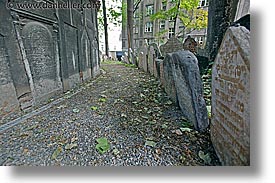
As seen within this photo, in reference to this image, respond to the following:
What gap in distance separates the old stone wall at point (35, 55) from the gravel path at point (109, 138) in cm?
43

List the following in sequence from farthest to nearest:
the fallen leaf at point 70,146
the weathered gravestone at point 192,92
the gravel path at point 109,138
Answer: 1. the weathered gravestone at point 192,92
2. the fallen leaf at point 70,146
3. the gravel path at point 109,138

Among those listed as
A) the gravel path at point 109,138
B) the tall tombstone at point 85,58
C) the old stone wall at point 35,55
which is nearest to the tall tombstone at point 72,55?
the old stone wall at point 35,55

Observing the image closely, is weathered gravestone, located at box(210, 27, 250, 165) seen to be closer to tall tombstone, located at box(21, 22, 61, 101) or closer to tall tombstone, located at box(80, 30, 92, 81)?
tall tombstone, located at box(21, 22, 61, 101)

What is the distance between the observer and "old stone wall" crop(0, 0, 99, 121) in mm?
2369

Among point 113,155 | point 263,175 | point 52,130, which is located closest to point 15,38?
point 52,130

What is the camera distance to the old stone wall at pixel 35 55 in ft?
7.77

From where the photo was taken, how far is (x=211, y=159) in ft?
4.60

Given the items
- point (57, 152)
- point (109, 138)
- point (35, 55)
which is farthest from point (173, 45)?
point (57, 152)

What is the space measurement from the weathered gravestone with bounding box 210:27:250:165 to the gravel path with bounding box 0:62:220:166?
24 cm

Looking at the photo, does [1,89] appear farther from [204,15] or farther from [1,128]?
[204,15]

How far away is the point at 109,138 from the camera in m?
1.84

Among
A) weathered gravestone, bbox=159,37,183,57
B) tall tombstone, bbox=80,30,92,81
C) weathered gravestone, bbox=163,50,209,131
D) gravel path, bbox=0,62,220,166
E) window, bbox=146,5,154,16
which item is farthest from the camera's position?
window, bbox=146,5,154,16

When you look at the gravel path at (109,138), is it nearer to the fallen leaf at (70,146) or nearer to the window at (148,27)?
the fallen leaf at (70,146)

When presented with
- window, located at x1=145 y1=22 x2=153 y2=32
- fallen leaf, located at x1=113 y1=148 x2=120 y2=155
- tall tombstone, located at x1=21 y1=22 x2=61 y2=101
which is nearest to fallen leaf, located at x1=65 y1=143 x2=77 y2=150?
fallen leaf, located at x1=113 y1=148 x2=120 y2=155
